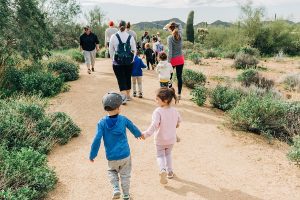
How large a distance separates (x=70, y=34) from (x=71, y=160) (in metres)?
29.4

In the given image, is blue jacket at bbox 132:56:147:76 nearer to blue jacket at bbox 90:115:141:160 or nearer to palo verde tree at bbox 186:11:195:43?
blue jacket at bbox 90:115:141:160

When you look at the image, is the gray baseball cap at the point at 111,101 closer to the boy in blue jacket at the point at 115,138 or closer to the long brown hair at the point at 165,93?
the boy in blue jacket at the point at 115,138

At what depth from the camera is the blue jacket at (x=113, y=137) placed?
4.37m

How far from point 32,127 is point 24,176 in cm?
184

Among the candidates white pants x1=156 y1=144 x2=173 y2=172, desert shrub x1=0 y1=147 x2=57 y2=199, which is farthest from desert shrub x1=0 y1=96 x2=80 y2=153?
white pants x1=156 y1=144 x2=173 y2=172

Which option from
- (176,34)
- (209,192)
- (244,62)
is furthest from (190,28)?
(209,192)

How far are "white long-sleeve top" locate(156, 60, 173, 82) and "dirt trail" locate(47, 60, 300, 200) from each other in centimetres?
99

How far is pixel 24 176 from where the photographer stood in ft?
16.7

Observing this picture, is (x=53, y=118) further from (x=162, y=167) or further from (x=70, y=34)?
(x=70, y=34)

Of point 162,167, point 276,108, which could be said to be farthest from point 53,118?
point 276,108

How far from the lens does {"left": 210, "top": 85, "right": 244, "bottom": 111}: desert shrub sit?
31.8 feet

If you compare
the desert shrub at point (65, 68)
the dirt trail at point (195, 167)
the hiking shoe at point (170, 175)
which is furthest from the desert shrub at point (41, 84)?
the hiking shoe at point (170, 175)

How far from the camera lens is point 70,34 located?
34188mm

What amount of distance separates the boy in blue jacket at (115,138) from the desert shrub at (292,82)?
11250 mm
